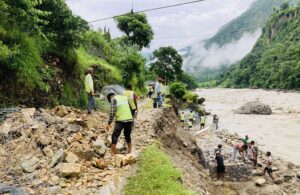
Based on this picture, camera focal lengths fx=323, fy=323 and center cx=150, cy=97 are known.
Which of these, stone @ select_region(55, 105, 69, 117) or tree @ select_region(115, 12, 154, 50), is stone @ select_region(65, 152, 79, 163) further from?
tree @ select_region(115, 12, 154, 50)

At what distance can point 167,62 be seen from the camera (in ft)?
202

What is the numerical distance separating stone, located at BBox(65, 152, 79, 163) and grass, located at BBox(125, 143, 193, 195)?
1540mm

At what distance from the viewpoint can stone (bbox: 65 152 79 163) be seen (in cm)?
841

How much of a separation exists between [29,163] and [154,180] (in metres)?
3.11

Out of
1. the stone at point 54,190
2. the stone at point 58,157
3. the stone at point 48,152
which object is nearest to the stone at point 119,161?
the stone at point 58,157

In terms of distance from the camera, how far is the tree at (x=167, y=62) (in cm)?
6041

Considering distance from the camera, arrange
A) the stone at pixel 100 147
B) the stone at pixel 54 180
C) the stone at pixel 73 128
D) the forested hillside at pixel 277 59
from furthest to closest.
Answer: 1. the forested hillside at pixel 277 59
2. the stone at pixel 73 128
3. the stone at pixel 100 147
4. the stone at pixel 54 180

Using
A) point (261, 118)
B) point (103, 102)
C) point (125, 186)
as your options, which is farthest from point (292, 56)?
point (125, 186)

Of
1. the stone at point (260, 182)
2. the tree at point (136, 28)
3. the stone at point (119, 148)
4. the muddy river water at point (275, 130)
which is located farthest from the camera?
the tree at point (136, 28)

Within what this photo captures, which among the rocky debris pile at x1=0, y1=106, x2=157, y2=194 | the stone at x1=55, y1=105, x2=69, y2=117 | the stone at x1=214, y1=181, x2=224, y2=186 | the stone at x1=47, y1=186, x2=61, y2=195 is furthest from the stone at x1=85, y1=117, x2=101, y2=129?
the stone at x1=214, y1=181, x2=224, y2=186

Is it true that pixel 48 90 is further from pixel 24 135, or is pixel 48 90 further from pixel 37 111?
pixel 24 135

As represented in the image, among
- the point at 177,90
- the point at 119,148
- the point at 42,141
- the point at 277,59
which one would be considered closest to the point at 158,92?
the point at 119,148

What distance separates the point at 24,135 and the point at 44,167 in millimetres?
1291

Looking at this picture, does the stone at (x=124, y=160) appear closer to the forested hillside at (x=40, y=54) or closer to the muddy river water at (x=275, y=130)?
the forested hillside at (x=40, y=54)
